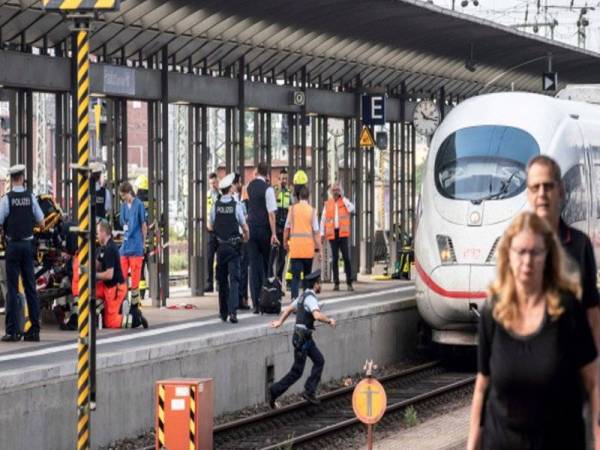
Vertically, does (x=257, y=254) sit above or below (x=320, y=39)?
below

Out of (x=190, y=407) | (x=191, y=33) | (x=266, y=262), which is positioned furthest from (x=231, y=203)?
(x=190, y=407)

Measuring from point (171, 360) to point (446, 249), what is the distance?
5795 mm

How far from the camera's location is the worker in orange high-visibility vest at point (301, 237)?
26.2 m

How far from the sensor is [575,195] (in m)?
24.1

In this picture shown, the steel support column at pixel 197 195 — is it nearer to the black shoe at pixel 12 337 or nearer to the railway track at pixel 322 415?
the railway track at pixel 322 415

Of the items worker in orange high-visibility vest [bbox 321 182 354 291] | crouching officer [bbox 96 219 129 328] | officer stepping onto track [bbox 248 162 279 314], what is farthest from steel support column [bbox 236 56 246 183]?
crouching officer [bbox 96 219 129 328]

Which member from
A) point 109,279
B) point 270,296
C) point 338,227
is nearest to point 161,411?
point 109,279

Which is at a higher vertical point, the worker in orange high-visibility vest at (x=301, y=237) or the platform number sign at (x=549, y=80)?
the platform number sign at (x=549, y=80)

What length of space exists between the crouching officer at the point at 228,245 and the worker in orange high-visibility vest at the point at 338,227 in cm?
835

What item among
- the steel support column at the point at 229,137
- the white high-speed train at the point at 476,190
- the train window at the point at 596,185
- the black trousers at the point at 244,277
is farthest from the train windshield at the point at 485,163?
the steel support column at the point at 229,137

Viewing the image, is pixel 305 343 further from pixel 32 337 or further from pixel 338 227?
pixel 338 227

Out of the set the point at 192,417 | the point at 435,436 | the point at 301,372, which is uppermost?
the point at 192,417

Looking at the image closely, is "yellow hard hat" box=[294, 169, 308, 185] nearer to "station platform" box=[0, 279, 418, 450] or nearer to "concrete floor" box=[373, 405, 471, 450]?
"station platform" box=[0, 279, 418, 450]

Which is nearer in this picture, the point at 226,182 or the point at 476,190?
the point at 226,182
